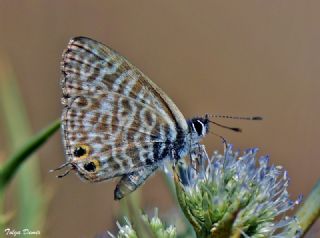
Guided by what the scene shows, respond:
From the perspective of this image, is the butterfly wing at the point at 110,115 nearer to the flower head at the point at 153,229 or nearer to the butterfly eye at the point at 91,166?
the butterfly eye at the point at 91,166

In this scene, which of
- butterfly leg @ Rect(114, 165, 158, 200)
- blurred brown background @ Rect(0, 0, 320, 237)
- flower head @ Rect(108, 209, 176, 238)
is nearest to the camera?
flower head @ Rect(108, 209, 176, 238)

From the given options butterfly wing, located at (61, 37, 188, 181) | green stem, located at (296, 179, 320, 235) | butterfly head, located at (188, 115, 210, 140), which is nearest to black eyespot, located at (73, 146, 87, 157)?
butterfly wing, located at (61, 37, 188, 181)

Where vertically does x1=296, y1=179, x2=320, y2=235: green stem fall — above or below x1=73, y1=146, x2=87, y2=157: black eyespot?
above

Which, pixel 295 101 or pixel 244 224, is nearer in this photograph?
pixel 244 224

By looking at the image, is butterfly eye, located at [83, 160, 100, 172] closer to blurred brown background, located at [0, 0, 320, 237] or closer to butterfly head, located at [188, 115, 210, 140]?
butterfly head, located at [188, 115, 210, 140]

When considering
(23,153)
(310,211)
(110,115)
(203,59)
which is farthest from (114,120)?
(203,59)

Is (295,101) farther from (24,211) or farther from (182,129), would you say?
(24,211)

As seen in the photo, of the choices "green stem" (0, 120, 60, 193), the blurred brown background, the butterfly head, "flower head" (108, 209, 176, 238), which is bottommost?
the blurred brown background

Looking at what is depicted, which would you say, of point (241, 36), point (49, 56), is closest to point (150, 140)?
point (49, 56)
